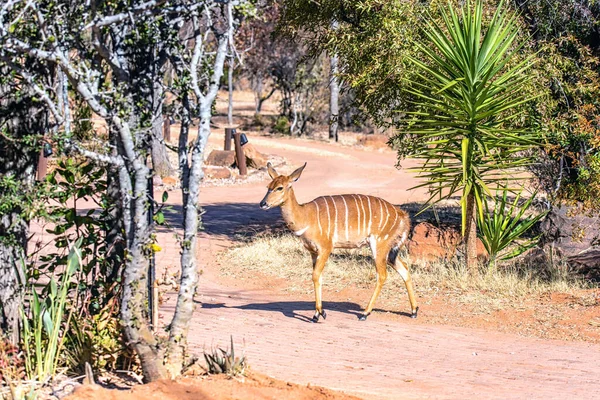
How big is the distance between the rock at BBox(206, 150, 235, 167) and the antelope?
16.1 metres

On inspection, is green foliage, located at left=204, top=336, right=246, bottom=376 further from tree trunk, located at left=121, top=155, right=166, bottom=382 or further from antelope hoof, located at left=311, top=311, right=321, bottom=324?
antelope hoof, located at left=311, top=311, right=321, bottom=324

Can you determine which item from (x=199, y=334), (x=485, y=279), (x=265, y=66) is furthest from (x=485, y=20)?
(x=265, y=66)

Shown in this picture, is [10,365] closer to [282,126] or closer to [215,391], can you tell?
[215,391]

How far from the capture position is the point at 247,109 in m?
56.3

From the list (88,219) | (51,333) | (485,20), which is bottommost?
(51,333)

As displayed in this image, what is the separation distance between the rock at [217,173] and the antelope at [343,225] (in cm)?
1443

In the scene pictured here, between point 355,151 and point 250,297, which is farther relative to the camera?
point 355,151

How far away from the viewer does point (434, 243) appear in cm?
1412

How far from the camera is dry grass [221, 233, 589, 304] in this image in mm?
11672

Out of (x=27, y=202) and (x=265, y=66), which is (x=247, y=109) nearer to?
(x=265, y=66)

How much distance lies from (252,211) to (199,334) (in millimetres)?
11244

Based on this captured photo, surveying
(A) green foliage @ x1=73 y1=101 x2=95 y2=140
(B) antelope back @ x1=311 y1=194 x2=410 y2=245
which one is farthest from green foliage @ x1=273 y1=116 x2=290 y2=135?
(A) green foliage @ x1=73 y1=101 x2=95 y2=140

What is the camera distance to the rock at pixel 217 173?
83.8 feet

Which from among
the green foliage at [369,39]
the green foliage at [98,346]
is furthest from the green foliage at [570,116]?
the green foliage at [98,346]
